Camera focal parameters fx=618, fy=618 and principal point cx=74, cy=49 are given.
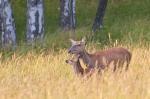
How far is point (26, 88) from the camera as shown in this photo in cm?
775

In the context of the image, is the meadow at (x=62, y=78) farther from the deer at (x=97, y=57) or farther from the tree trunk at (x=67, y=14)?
the tree trunk at (x=67, y=14)

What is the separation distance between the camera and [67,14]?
26.0m

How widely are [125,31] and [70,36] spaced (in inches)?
102

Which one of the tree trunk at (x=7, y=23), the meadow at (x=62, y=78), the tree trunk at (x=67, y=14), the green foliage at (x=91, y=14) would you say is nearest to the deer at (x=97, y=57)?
the meadow at (x=62, y=78)

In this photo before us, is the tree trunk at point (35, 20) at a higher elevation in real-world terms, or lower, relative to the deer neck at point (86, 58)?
lower

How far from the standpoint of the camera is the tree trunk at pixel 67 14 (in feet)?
84.4

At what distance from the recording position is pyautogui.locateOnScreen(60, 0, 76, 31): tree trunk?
25.7 metres

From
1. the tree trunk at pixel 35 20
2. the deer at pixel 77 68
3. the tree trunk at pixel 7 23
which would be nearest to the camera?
the deer at pixel 77 68

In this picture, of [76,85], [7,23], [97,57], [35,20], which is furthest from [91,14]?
[76,85]

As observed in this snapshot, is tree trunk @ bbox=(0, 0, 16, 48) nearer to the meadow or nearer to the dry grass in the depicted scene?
the meadow

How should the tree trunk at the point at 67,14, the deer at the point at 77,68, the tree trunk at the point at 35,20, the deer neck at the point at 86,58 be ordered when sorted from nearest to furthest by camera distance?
the deer at the point at 77,68 → the deer neck at the point at 86,58 → the tree trunk at the point at 35,20 → the tree trunk at the point at 67,14

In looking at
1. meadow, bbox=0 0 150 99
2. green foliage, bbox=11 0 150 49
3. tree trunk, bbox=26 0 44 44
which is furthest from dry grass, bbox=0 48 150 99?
green foliage, bbox=11 0 150 49

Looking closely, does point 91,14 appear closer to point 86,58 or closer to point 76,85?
point 86,58

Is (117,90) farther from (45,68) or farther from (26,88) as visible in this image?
(45,68)
